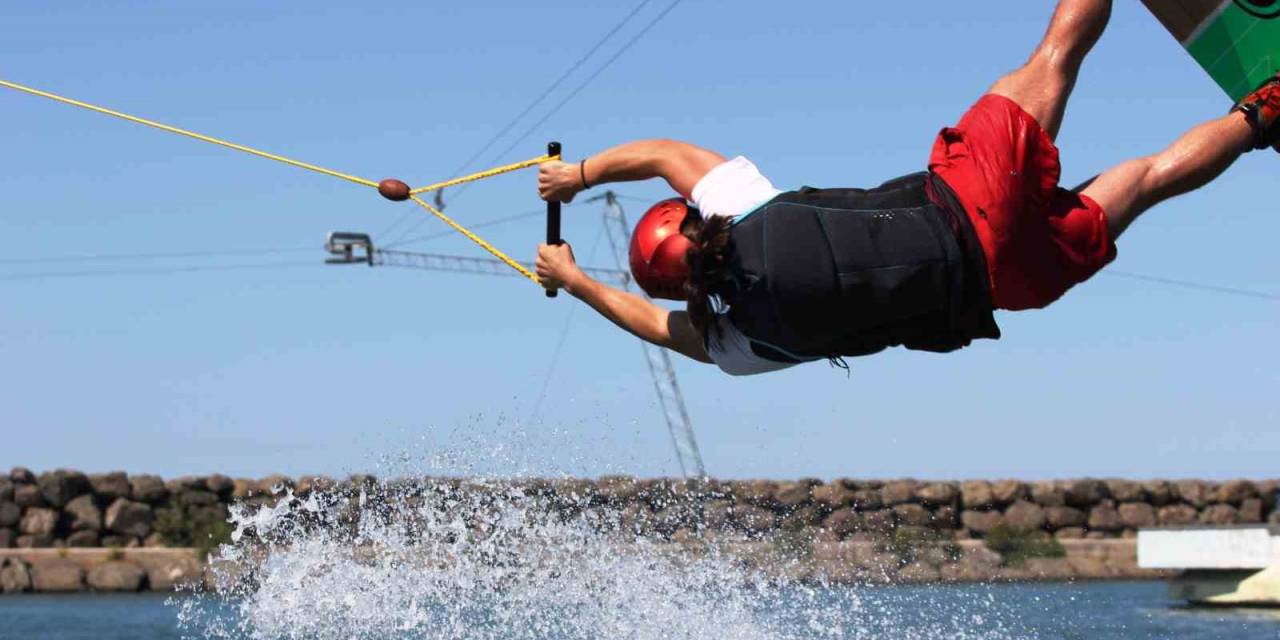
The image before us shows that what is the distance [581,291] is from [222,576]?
10275 mm

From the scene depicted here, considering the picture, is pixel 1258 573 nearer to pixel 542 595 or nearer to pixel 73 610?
pixel 542 595

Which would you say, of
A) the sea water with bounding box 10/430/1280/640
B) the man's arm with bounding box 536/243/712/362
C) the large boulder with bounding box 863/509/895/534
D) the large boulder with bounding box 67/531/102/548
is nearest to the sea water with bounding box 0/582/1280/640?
the sea water with bounding box 10/430/1280/640

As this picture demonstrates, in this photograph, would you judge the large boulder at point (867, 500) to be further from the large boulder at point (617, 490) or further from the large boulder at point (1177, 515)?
the large boulder at point (617, 490)

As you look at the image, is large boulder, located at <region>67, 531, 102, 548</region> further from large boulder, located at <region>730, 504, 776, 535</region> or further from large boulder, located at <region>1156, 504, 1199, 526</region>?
large boulder, located at <region>1156, 504, 1199, 526</region>

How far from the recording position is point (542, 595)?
781 cm

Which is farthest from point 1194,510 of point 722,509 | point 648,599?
point 648,599

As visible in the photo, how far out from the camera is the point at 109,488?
64.4 feet

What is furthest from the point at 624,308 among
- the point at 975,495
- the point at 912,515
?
the point at 975,495

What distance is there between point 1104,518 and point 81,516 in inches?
498

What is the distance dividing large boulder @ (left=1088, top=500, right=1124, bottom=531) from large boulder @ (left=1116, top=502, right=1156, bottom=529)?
0.24ft

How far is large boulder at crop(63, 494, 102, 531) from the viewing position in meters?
19.3

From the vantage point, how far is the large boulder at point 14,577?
55.6 feet

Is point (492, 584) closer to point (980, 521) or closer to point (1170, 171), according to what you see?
point (1170, 171)

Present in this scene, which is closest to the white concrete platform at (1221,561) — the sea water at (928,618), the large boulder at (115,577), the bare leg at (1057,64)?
the sea water at (928,618)
